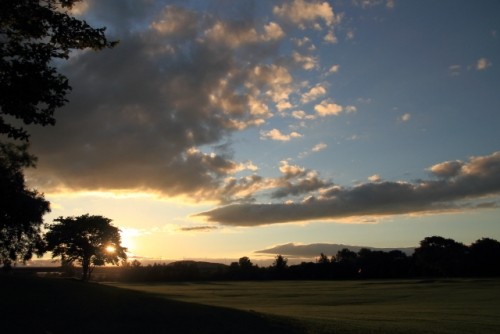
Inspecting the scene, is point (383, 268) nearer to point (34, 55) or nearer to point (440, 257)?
point (440, 257)

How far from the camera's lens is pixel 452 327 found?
29.4m

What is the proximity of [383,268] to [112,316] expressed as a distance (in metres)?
143

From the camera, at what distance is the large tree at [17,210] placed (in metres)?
42.3

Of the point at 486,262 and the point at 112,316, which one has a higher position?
the point at 486,262

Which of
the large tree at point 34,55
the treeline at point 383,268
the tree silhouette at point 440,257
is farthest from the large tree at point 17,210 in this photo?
the tree silhouette at point 440,257

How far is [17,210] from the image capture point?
44219 mm

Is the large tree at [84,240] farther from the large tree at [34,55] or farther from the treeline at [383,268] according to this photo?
the treeline at [383,268]

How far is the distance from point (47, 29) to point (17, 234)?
40682 mm

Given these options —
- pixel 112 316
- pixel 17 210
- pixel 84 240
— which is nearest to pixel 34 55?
pixel 112 316

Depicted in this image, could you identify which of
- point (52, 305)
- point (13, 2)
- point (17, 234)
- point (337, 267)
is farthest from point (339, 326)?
point (337, 267)

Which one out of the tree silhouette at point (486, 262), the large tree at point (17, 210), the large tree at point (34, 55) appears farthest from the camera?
the tree silhouette at point (486, 262)

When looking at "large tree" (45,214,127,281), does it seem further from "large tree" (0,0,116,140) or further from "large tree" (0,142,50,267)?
"large tree" (0,0,116,140)

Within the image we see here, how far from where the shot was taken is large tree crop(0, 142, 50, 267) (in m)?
42.3

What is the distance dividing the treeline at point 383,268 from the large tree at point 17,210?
4187 inches
